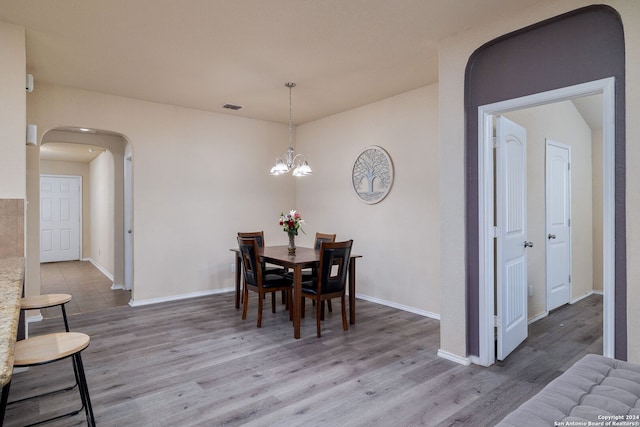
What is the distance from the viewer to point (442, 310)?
3113mm

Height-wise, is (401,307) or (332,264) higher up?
(332,264)

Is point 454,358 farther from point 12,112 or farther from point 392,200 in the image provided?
point 12,112

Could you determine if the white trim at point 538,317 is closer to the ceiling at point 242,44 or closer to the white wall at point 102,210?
the ceiling at point 242,44

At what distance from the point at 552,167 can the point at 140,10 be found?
450 centimetres

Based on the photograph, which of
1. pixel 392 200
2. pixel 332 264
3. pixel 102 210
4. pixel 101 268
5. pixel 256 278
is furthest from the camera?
pixel 101 268

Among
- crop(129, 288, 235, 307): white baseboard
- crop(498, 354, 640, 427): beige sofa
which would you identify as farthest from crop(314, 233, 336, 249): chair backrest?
crop(498, 354, 640, 427): beige sofa

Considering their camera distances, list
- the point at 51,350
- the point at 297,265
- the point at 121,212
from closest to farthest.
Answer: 1. the point at 51,350
2. the point at 297,265
3. the point at 121,212

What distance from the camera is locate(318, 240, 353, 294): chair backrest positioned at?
11.8 feet

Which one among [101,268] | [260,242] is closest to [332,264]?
[260,242]

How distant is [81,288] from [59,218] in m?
3.92

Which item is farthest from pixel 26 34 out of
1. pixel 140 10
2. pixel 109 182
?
pixel 109 182

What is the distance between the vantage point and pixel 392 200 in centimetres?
471

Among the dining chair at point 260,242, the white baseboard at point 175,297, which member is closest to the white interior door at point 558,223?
the dining chair at point 260,242

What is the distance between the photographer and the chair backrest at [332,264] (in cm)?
360
